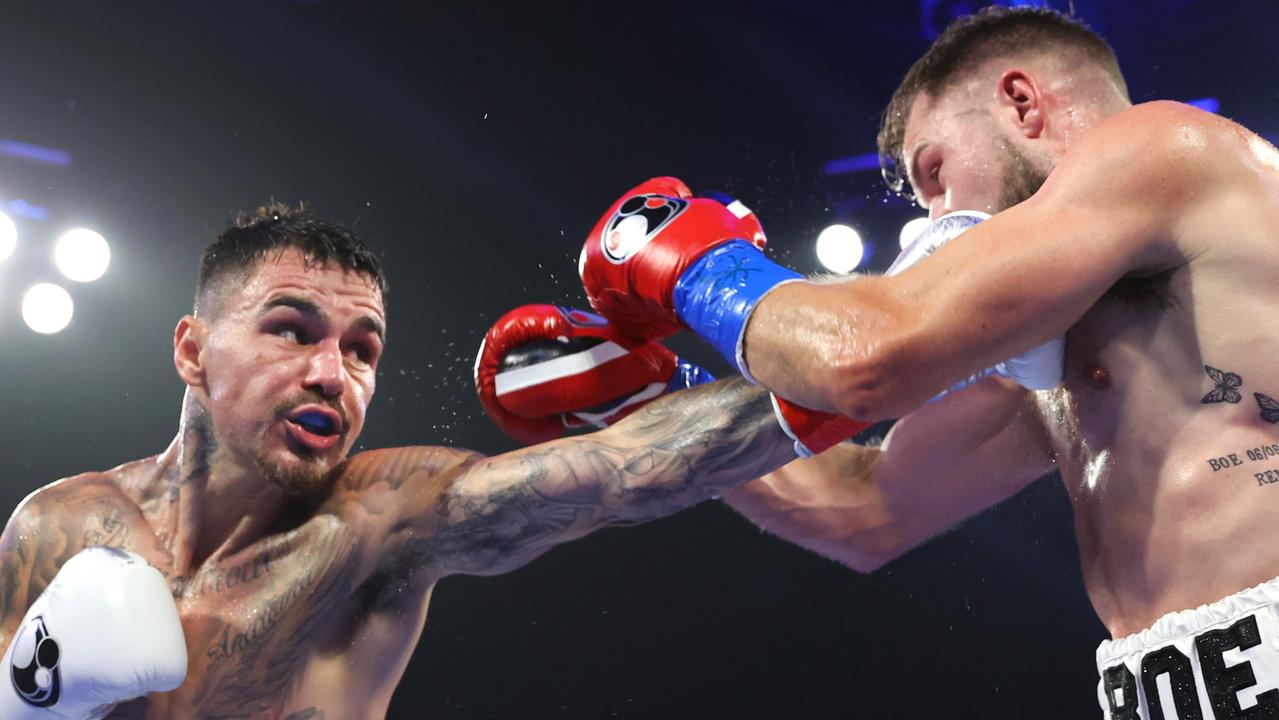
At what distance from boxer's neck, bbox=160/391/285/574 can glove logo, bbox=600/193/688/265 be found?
2.91 ft

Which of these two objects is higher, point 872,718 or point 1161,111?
point 1161,111

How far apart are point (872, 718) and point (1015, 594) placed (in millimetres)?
825

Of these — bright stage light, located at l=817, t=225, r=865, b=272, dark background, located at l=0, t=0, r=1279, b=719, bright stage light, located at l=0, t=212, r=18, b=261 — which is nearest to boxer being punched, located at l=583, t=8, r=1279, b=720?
dark background, located at l=0, t=0, r=1279, b=719

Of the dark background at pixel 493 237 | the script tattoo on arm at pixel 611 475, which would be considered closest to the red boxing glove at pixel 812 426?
the script tattoo on arm at pixel 611 475

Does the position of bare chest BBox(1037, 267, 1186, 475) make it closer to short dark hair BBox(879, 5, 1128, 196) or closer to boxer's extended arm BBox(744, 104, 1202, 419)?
boxer's extended arm BBox(744, 104, 1202, 419)

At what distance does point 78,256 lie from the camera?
404cm

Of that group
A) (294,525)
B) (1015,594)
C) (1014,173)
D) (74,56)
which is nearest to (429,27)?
(74,56)

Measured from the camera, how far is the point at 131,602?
1.83 metres

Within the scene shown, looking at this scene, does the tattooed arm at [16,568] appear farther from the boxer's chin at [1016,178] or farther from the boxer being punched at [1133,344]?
the boxer's chin at [1016,178]

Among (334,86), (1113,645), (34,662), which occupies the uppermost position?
(334,86)

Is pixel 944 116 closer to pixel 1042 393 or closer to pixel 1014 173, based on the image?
pixel 1014 173

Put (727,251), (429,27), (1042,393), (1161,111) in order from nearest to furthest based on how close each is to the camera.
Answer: (1161,111) → (727,251) → (1042,393) → (429,27)

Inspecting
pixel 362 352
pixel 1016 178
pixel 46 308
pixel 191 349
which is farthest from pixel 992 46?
pixel 46 308

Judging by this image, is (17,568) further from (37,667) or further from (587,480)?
(587,480)
